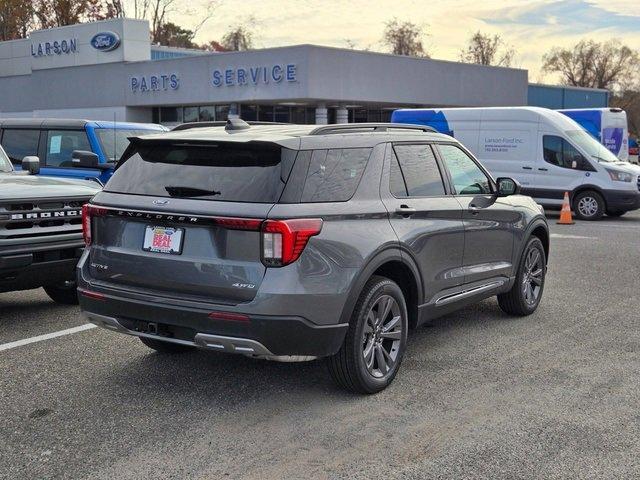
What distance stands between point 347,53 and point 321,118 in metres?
3.26

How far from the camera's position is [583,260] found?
10.7m

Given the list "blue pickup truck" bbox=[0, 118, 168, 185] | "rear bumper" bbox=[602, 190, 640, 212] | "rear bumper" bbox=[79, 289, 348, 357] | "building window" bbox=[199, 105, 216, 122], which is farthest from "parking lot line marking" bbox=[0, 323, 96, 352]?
"building window" bbox=[199, 105, 216, 122]

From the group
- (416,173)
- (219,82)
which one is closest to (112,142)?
(416,173)

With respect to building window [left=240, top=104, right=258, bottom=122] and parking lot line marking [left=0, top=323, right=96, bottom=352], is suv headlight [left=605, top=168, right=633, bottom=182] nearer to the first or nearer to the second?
parking lot line marking [left=0, top=323, right=96, bottom=352]

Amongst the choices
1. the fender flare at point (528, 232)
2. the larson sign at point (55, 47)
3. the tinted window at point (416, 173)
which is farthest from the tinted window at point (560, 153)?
the larson sign at point (55, 47)

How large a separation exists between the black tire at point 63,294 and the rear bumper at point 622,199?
495 inches

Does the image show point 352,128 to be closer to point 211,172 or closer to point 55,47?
point 211,172

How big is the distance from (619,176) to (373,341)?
13115 mm

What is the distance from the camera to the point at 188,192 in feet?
15.0

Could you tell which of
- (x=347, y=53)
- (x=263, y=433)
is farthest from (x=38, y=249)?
(x=347, y=53)

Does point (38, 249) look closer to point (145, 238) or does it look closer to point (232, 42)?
point (145, 238)

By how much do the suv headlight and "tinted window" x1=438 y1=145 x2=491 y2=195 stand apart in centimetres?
1098

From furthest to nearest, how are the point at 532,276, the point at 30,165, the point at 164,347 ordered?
the point at 30,165
the point at 532,276
the point at 164,347

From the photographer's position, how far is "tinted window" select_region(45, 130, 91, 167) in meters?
10.9
